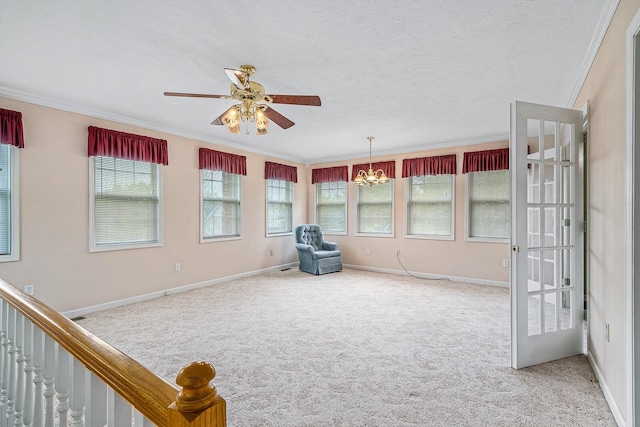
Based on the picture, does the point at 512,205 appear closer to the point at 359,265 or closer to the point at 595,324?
the point at 595,324

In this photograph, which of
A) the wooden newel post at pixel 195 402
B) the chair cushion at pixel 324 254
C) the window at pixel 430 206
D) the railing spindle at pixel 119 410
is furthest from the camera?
the chair cushion at pixel 324 254

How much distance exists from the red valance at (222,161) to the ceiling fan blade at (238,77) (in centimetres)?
292

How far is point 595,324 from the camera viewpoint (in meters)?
2.40

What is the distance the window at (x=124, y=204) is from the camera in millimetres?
3975

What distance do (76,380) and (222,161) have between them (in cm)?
485

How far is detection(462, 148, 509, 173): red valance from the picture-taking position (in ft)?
16.9

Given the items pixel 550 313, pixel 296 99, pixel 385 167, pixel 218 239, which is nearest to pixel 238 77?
pixel 296 99

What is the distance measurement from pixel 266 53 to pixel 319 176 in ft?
15.6

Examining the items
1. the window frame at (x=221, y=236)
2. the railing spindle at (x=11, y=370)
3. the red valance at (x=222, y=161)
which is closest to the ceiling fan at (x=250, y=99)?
the railing spindle at (x=11, y=370)

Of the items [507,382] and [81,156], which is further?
[81,156]

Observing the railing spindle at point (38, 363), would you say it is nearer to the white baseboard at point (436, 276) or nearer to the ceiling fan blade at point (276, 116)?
the ceiling fan blade at point (276, 116)

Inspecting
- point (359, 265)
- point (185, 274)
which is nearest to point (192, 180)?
point (185, 274)

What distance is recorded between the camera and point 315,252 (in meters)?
6.34

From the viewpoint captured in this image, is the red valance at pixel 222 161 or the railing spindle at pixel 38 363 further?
the red valance at pixel 222 161
